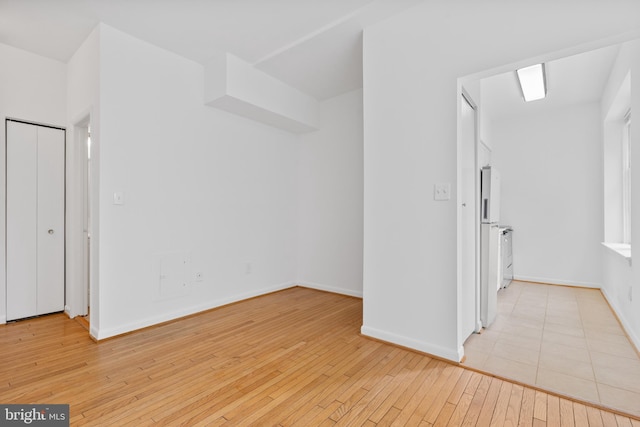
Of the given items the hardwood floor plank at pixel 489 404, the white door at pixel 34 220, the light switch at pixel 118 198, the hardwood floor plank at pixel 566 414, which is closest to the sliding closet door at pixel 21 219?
the white door at pixel 34 220

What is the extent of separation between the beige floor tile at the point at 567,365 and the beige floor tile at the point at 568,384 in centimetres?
6

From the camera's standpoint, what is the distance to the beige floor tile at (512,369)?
2.00 meters

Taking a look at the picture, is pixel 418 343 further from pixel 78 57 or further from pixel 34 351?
pixel 78 57

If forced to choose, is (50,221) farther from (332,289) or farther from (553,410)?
(553,410)

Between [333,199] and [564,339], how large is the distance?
9.25 ft

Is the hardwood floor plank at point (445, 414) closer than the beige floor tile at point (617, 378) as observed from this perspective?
Yes

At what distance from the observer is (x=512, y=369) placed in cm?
211

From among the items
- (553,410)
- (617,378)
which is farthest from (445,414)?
(617,378)

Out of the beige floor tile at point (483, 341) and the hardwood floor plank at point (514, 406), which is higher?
the beige floor tile at point (483, 341)

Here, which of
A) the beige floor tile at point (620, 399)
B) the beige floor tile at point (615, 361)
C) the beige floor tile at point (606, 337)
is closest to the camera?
the beige floor tile at point (620, 399)

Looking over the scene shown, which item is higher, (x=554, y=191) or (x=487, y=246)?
(x=554, y=191)

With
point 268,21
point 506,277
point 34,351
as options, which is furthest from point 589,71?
point 34,351

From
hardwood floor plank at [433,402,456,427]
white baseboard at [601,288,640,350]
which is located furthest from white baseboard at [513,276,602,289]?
hardwood floor plank at [433,402,456,427]

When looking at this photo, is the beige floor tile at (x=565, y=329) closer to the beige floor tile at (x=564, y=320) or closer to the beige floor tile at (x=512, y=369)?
the beige floor tile at (x=564, y=320)
